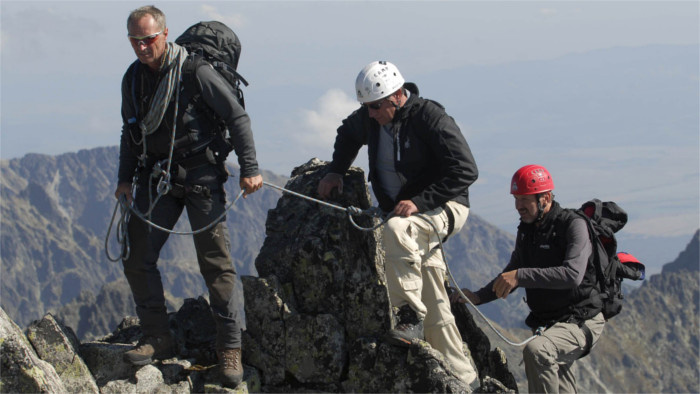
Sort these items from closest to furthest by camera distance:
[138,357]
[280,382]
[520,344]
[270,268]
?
1. [520,344]
2. [138,357]
3. [280,382]
4. [270,268]

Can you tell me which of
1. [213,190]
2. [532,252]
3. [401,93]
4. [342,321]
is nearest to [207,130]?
[213,190]

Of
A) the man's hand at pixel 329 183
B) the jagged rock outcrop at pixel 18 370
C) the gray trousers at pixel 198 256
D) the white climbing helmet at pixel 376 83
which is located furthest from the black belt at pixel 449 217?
the jagged rock outcrop at pixel 18 370

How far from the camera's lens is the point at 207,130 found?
1292 cm

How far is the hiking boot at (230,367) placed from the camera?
13.3 m

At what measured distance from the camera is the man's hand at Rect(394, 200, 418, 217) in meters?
12.7

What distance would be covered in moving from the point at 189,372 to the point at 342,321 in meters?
3.03

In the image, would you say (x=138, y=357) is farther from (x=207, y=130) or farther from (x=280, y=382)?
(x=207, y=130)

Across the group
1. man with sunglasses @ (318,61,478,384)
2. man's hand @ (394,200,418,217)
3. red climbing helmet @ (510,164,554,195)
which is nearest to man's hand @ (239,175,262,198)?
man with sunglasses @ (318,61,478,384)

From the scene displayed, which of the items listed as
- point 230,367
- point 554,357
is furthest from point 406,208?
point 230,367

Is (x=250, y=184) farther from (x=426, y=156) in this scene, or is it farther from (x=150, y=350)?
(x=150, y=350)

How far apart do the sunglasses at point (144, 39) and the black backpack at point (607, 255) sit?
748cm

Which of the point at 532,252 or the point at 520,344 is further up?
the point at 532,252

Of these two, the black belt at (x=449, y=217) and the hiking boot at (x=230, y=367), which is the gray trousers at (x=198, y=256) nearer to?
the hiking boot at (x=230, y=367)

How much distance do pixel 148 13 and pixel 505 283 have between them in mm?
7179
